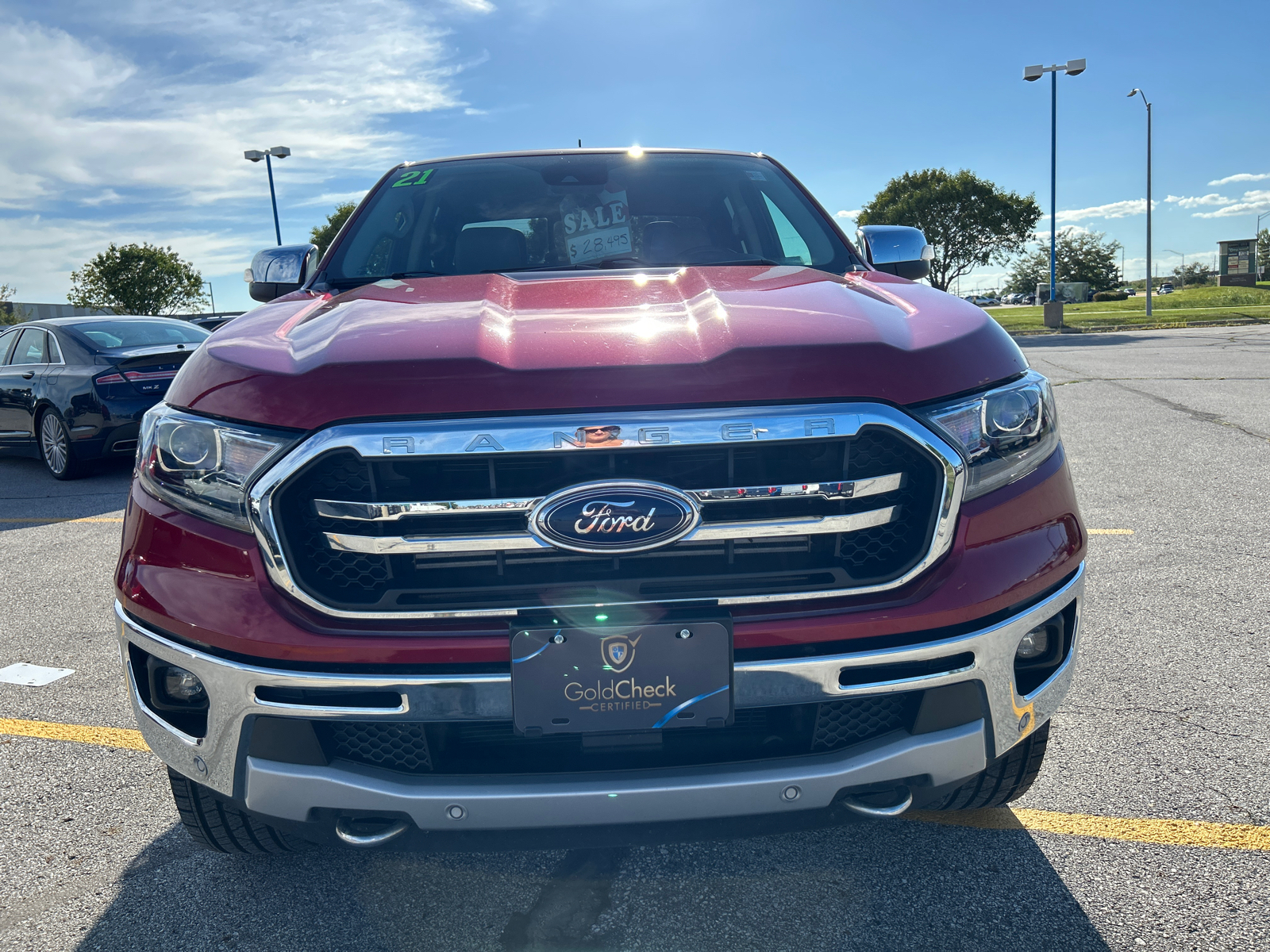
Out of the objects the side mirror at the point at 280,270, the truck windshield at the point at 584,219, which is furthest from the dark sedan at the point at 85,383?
the truck windshield at the point at 584,219

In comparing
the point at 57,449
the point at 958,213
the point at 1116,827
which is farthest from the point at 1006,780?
the point at 958,213

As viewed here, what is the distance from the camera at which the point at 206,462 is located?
1.75 metres

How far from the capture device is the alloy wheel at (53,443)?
7.87 m

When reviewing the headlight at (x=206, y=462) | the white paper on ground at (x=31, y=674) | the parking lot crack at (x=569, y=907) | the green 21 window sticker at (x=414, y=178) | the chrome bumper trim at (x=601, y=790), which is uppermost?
the green 21 window sticker at (x=414, y=178)

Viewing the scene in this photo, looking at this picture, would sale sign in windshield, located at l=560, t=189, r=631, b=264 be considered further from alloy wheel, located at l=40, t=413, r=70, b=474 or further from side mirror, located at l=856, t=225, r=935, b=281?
alloy wheel, located at l=40, t=413, r=70, b=474

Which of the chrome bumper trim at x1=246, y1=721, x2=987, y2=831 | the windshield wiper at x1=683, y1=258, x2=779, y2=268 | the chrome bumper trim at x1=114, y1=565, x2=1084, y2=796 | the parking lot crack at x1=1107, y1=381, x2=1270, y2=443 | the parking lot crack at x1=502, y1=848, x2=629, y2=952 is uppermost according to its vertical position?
the windshield wiper at x1=683, y1=258, x2=779, y2=268

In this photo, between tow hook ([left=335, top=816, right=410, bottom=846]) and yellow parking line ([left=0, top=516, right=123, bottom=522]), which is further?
yellow parking line ([left=0, top=516, right=123, bottom=522])

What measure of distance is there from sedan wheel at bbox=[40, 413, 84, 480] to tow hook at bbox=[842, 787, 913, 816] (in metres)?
7.90

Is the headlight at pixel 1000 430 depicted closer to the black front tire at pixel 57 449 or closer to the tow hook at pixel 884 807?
the tow hook at pixel 884 807

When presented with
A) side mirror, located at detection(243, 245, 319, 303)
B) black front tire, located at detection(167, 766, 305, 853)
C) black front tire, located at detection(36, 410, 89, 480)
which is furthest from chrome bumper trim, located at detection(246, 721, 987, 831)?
black front tire, located at detection(36, 410, 89, 480)

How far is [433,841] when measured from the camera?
1683mm

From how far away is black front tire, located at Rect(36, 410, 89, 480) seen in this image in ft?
25.6

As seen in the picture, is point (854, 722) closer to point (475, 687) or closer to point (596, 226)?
point (475, 687)

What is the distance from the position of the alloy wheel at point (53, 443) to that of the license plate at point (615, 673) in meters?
7.64
